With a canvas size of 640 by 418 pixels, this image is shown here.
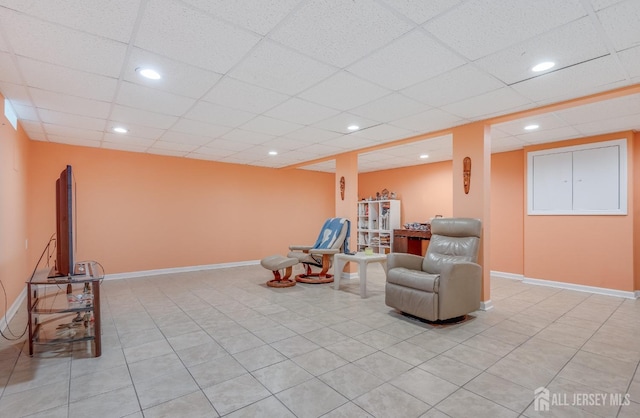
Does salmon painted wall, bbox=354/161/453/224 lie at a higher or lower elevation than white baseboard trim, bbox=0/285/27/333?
higher

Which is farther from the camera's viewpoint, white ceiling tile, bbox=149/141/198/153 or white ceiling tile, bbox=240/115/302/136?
white ceiling tile, bbox=149/141/198/153

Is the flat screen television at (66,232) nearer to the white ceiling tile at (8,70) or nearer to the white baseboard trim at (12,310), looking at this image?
the white ceiling tile at (8,70)

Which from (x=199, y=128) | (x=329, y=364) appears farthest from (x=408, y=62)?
(x=199, y=128)

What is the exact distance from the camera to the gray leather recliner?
10.5 feet

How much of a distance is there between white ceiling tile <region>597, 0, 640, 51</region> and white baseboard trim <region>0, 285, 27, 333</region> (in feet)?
18.4

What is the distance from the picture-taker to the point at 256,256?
24.6 feet

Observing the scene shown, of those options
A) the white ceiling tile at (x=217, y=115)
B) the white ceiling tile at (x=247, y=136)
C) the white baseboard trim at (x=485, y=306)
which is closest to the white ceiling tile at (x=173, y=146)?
the white ceiling tile at (x=247, y=136)

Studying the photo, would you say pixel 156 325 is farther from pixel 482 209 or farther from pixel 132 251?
pixel 482 209

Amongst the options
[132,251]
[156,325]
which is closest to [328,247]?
[156,325]

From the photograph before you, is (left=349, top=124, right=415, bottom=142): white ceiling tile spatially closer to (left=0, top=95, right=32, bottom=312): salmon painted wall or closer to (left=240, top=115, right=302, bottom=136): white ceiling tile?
(left=240, top=115, right=302, bottom=136): white ceiling tile

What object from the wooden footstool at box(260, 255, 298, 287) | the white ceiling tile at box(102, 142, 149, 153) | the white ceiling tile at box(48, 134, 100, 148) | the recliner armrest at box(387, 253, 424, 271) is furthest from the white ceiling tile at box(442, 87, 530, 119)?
the white ceiling tile at box(48, 134, 100, 148)

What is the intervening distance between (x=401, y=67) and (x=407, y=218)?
18.4 ft

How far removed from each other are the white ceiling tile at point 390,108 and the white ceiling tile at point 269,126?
0.98m

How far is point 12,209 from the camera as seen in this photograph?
3.71 meters
